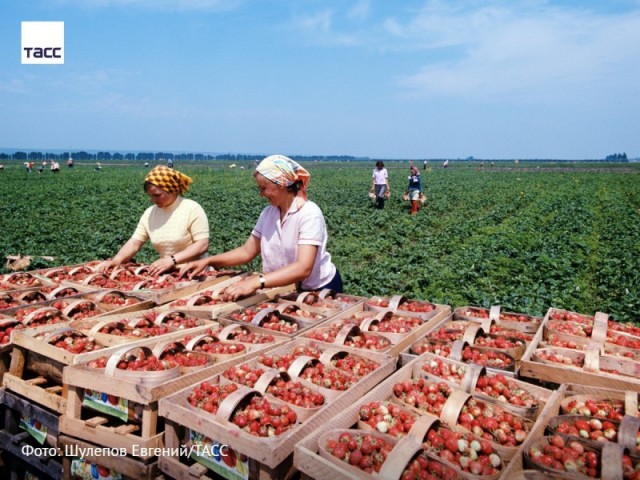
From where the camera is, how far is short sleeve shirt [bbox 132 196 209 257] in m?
5.80

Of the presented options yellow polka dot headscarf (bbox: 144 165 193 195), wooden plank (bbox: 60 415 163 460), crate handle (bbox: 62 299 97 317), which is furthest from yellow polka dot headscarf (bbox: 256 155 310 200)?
wooden plank (bbox: 60 415 163 460)

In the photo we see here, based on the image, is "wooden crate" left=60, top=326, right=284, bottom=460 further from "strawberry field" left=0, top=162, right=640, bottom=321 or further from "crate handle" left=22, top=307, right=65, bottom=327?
"strawberry field" left=0, top=162, right=640, bottom=321

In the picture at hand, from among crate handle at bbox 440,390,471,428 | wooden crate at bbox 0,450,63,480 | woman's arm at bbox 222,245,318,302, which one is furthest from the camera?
woman's arm at bbox 222,245,318,302

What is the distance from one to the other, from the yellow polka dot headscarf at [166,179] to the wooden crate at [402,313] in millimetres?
2504

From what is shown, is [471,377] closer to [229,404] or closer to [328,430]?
[328,430]

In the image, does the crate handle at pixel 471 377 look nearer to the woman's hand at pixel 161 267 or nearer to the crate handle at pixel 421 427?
the crate handle at pixel 421 427

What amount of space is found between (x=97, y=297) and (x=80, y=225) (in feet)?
51.2

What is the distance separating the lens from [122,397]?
9.75ft

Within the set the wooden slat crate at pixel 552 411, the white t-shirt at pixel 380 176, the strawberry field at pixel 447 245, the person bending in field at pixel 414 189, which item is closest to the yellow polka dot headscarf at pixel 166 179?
the wooden slat crate at pixel 552 411

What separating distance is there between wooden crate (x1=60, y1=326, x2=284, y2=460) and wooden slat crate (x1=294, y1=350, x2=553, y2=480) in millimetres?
1038

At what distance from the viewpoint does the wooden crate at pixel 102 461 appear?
2826mm

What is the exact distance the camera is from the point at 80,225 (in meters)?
18.5

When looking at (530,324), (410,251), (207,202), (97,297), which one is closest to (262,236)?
(97,297)

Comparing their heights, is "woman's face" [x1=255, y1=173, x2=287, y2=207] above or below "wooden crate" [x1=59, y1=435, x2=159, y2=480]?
above
